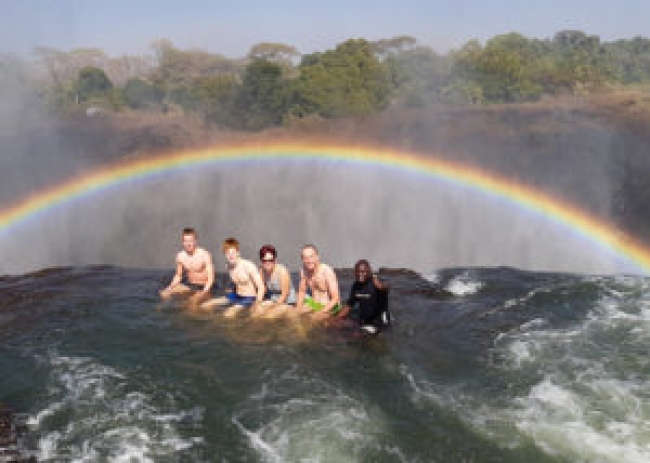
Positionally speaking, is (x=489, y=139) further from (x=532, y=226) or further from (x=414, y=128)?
(x=532, y=226)

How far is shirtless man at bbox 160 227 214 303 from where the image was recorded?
11008 mm

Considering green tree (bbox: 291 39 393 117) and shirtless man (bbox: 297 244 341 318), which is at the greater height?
green tree (bbox: 291 39 393 117)

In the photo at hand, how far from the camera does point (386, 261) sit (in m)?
22.3

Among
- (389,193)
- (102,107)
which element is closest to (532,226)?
(389,193)

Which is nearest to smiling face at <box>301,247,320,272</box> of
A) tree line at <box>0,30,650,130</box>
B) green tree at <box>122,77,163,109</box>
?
tree line at <box>0,30,650,130</box>

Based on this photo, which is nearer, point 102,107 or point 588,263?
point 588,263

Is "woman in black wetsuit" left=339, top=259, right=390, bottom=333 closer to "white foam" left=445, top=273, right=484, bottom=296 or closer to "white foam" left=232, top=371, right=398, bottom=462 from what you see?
"white foam" left=232, top=371, right=398, bottom=462

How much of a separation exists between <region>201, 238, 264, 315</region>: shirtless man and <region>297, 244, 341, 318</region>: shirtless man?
2.33 ft

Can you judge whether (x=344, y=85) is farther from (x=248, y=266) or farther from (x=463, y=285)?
(x=248, y=266)

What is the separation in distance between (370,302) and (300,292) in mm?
1195

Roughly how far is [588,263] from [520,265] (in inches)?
87.1

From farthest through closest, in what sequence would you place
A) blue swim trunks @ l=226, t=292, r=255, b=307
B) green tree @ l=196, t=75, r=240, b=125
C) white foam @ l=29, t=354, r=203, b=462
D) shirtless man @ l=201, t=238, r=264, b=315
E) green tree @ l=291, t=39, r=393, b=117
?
green tree @ l=196, t=75, r=240, b=125
green tree @ l=291, t=39, r=393, b=117
blue swim trunks @ l=226, t=292, r=255, b=307
shirtless man @ l=201, t=238, r=264, b=315
white foam @ l=29, t=354, r=203, b=462

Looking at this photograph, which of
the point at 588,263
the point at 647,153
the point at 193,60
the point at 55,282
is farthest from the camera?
the point at 193,60

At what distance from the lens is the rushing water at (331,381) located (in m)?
6.61
